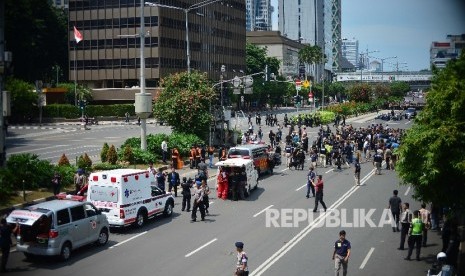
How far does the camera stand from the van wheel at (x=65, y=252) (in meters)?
17.9

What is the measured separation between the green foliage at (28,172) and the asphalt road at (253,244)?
649 centimetres

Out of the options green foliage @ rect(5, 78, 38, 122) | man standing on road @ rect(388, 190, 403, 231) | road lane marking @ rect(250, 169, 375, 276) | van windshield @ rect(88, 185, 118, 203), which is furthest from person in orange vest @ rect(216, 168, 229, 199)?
green foliage @ rect(5, 78, 38, 122)

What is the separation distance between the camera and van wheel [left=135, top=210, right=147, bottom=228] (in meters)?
22.3

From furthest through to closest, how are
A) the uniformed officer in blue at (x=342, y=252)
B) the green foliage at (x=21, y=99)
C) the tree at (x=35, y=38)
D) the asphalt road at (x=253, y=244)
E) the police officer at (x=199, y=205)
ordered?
the tree at (x=35, y=38) < the green foliage at (x=21, y=99) < the police officer at (x=199, y=205) < the asphalt road at (x=253, y=244) < the uniformed officer in blue at (x=342, y=252)

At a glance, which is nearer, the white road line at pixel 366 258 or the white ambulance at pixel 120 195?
the white road line at pixel 366 258

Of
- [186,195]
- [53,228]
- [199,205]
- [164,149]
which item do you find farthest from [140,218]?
[164,149]

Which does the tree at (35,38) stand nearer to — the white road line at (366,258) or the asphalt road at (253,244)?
the asphalt road at (253,244)

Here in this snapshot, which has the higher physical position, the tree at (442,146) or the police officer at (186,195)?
the tree at (442,146)

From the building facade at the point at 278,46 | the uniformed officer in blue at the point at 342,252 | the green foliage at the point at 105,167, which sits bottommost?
the uniformed officer in blue at the point at 342,252

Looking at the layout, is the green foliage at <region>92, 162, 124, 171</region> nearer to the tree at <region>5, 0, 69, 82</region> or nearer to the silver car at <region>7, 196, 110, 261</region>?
the silver car at <region>7, 196, 110, 261</region>

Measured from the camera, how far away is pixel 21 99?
71.2 m

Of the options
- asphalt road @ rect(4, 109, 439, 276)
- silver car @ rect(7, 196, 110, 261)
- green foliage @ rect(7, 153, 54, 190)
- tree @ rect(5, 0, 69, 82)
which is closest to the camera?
asphalt road @ rect(4, 109, 439, 276)

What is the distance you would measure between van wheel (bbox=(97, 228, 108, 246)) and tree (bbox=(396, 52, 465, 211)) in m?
10.0

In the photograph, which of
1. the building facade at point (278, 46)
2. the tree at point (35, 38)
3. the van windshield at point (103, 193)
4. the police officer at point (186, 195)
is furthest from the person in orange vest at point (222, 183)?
the building facade at point (278, 46)
